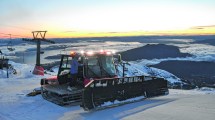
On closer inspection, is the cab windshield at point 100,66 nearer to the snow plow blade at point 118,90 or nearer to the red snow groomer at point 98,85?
the red snow groomer at point 98,85

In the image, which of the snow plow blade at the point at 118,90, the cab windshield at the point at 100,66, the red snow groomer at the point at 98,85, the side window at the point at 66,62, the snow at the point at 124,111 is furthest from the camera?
the side window at the point at 66,62

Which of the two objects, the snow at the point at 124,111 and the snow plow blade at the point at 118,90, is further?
the snow plow blade at the point at 118,90

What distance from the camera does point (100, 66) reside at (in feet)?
44.1

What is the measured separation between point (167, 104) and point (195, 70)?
18506cm

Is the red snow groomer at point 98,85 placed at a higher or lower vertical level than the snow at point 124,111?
higher

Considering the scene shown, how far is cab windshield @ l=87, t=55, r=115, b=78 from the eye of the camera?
43.3 feet

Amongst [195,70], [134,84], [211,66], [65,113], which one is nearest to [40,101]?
[65,113]

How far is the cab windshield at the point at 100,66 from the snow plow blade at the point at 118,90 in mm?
1681

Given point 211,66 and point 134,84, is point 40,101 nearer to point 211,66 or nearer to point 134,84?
point 134,84

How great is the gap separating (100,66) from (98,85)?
2.55 metres

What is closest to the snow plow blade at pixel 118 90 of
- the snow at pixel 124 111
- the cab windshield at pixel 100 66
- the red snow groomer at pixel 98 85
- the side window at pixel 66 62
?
the red snow groomer at pixel 98 85

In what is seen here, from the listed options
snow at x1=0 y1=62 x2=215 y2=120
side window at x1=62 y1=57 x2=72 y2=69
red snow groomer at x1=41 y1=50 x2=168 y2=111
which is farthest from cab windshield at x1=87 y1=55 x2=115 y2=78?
snow at x1=0 y1=62 x2=215 y2=120

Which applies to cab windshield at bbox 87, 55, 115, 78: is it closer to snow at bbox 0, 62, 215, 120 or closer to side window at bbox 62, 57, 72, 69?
side window at bbox 62, 57, 72, 69

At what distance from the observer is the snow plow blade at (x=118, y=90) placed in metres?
10.6
